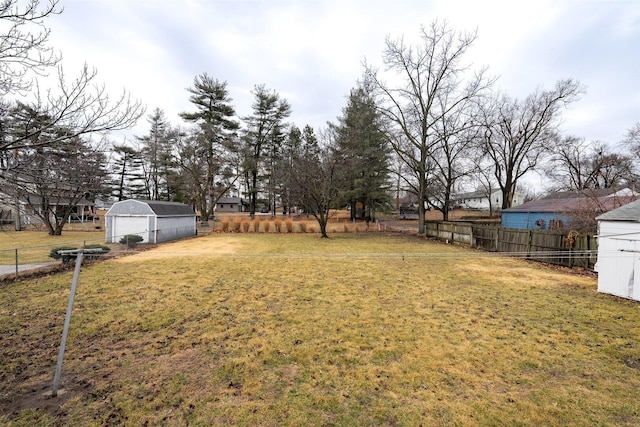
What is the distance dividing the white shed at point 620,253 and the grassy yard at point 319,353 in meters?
0.52

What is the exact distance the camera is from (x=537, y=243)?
12.0 meters

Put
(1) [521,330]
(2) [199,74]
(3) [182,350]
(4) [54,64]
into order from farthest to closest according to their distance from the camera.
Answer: (2) [199,74], (1) [521,330], (3) [182,350], (4) [54,64]

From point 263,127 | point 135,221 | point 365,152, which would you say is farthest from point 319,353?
point 263,127

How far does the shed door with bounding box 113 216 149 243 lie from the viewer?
17031 mm

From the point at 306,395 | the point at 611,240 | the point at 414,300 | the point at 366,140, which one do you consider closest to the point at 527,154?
the point at 366,140

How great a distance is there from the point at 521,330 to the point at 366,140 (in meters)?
22.7

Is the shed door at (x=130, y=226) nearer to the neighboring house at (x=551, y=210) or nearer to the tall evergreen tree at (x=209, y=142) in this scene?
the tall evergreen tree at (x=209, y=142)

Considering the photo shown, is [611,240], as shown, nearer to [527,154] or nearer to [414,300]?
[414,300]

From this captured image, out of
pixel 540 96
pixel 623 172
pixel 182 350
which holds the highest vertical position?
pixel 540 96

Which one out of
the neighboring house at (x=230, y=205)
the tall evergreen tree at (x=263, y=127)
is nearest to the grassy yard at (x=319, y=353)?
the tall evergreen tree at (x=263, y=127)

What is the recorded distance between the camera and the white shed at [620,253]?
265 inches

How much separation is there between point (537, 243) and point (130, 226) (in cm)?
2189

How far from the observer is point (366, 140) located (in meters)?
25.8

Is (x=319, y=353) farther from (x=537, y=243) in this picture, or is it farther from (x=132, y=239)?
(x=132, y=239)
